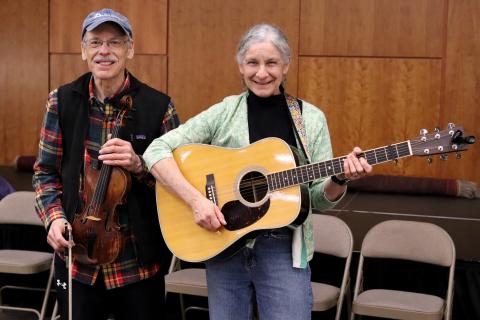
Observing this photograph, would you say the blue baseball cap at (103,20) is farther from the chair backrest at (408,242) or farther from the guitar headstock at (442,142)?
the chair backrest at (408,242)

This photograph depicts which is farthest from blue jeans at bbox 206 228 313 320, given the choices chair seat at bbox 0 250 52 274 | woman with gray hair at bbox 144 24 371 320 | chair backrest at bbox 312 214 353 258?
chair seat at bbox 0 250 52 274

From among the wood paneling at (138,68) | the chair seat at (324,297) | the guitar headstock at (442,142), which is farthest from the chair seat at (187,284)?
the wood paneling at (138,68)

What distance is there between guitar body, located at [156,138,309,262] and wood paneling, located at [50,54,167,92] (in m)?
4.45

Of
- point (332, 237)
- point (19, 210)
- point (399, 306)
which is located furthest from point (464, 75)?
point (19, 210)

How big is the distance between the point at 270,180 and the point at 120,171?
1.58 feet

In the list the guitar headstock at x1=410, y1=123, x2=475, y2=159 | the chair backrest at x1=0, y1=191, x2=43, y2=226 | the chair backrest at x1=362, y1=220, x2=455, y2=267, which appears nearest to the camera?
the guitar headstock at x1=410, y1=123, x2=475, y2=159

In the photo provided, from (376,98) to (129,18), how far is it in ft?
8.16

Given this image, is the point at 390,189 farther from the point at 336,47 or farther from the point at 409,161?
the point at 336,47

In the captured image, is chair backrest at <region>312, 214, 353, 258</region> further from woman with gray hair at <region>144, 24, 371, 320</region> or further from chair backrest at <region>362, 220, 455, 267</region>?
woman with gray hair at <region>144, 24, 371, 320</region>

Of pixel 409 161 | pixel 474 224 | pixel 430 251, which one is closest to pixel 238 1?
pixel 409 161

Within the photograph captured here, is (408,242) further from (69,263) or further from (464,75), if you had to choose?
(464,75)

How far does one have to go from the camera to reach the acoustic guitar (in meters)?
2.13

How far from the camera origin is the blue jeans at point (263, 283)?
2176 mm

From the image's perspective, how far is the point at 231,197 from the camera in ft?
7.70
